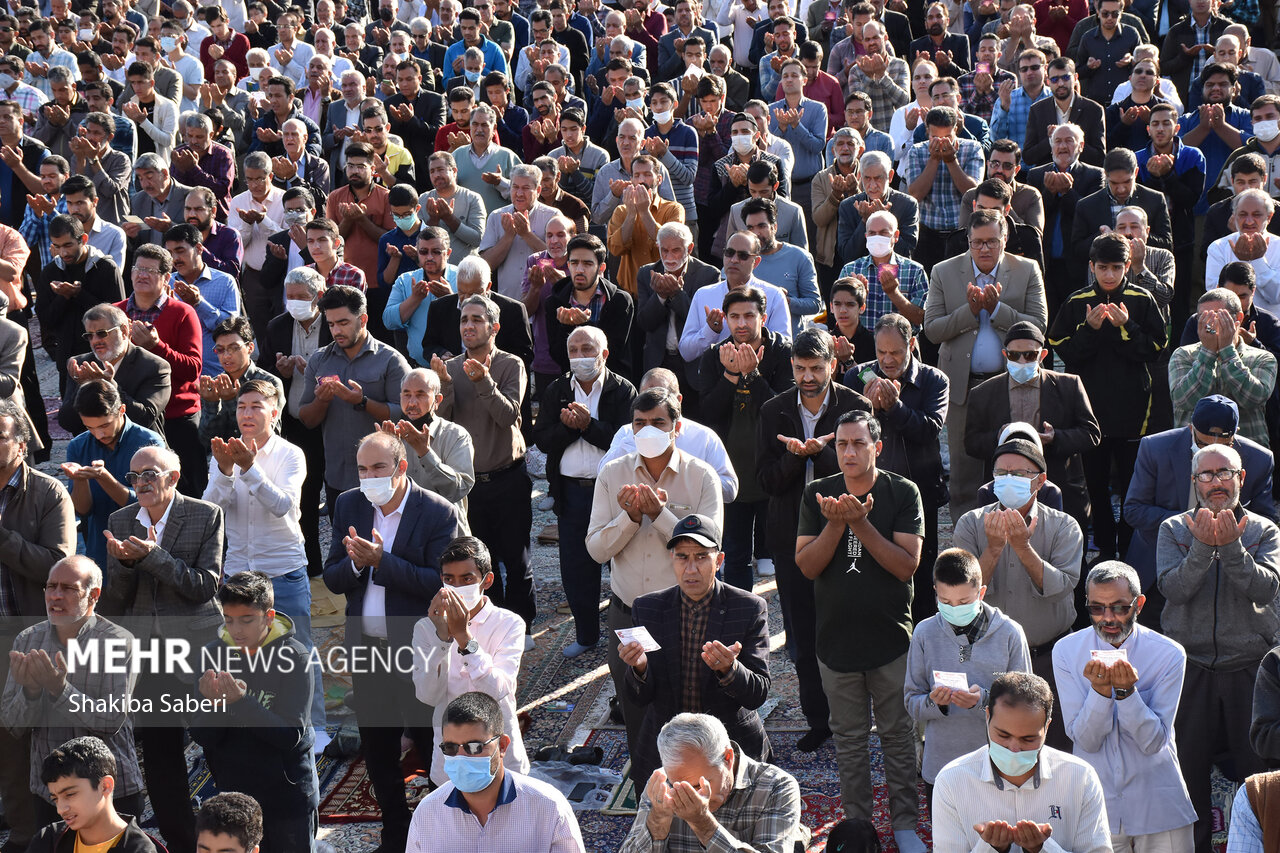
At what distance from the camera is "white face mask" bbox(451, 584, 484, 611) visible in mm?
7004

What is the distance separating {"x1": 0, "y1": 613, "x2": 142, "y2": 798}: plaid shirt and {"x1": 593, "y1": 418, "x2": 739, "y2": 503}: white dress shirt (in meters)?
2.68

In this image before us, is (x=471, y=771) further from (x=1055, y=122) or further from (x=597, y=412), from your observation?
(x=1055, y=122)

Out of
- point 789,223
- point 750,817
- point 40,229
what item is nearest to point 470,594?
point 750,817

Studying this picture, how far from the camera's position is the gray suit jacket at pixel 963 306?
32.4 feet

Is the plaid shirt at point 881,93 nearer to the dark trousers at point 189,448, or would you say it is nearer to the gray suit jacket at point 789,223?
the gray suit jacket at point 789,223

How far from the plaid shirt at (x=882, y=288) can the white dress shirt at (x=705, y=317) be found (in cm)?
67

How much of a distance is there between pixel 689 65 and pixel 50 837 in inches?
445

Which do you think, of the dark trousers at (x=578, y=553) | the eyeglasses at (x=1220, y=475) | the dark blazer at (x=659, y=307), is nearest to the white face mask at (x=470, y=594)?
the dark trousers at (x=578, y=553)

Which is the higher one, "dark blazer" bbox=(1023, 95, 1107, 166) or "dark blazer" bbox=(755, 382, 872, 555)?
"dark blazer" bbox=(1023, 95, 1107, 166)

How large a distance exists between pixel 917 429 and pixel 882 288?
83.3 inches

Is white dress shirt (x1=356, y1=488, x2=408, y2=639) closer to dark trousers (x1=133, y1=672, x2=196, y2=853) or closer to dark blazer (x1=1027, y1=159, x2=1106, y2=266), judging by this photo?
dark trousers (x1=133, y1=672, x2=196, y2=853)

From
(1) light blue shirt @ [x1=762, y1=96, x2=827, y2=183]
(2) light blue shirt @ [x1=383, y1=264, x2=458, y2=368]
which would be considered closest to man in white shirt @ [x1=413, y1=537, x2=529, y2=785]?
(2) light blue shirt @ [x1=383, y1=264, x2=458, y2=368]

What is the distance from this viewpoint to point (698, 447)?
826 centimetres

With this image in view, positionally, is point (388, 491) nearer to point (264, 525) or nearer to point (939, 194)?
point (264, 525)
